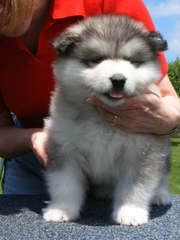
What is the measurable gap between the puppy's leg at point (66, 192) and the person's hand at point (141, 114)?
46cm

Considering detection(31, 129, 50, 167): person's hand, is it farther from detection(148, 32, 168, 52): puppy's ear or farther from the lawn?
the lawn

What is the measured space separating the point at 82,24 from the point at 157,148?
1.06 meters

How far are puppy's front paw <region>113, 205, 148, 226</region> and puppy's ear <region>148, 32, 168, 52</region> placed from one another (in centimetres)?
114

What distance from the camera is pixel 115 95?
7.57ft

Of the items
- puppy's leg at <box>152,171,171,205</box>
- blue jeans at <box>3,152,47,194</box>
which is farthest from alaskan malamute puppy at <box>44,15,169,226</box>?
blue jeans at <box>3,152,47,194</box>

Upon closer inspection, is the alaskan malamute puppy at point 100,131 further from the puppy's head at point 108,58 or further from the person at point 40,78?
the person at point 40,78

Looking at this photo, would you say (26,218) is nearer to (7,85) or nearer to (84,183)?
(84,183)

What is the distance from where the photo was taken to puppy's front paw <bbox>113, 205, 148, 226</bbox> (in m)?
2.44

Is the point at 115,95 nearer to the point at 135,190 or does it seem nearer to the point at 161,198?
the point at 135,190

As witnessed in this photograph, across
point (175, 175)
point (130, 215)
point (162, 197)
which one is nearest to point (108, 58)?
point (130, 215)

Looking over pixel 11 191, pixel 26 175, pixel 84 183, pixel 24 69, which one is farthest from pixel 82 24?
pixel 11 191

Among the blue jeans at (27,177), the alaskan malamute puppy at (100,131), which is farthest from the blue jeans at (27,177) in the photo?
the alaskan malamute puppy at (100,131)

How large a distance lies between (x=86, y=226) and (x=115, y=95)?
2.88 feet

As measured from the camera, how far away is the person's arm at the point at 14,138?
305 cm
